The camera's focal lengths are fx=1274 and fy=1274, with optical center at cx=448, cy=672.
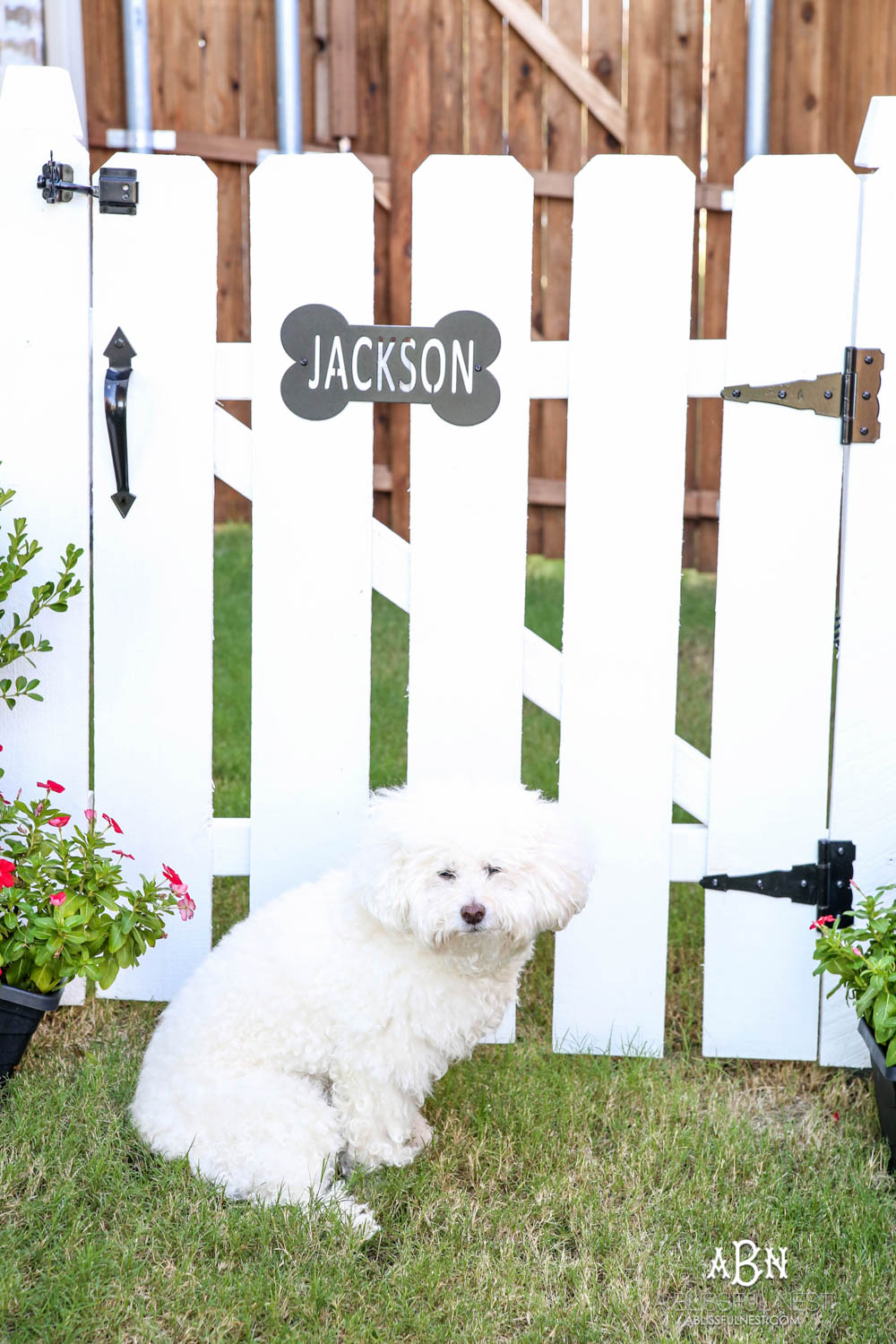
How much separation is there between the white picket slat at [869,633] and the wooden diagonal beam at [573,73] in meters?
4.27

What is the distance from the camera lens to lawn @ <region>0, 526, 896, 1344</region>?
1.74 m

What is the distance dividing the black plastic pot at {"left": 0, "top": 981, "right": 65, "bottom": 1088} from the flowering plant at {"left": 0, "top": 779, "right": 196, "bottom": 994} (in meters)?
0.02

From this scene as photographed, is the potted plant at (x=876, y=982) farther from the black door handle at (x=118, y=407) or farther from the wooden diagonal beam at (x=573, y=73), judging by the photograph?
the wooden diagonal beam at (x=573, y=73)

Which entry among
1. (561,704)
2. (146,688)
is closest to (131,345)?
(146,688)

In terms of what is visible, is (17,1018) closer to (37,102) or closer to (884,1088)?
(884,1088)

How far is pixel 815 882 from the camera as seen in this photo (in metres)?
2.44

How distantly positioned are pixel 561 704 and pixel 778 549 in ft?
1.63

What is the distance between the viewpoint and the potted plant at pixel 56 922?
2.07 m

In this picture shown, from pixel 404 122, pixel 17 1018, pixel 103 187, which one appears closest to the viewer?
pixel 17 1018

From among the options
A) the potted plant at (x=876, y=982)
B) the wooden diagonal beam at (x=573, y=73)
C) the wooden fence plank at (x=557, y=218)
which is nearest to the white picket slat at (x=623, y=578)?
the potted plant at (x=876, y=982)

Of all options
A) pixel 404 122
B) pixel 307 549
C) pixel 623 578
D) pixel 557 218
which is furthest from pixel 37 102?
pixel 557 218

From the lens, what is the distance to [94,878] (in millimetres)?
2121

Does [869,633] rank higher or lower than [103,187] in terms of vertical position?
lower

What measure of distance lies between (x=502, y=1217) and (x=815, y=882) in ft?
2.92
